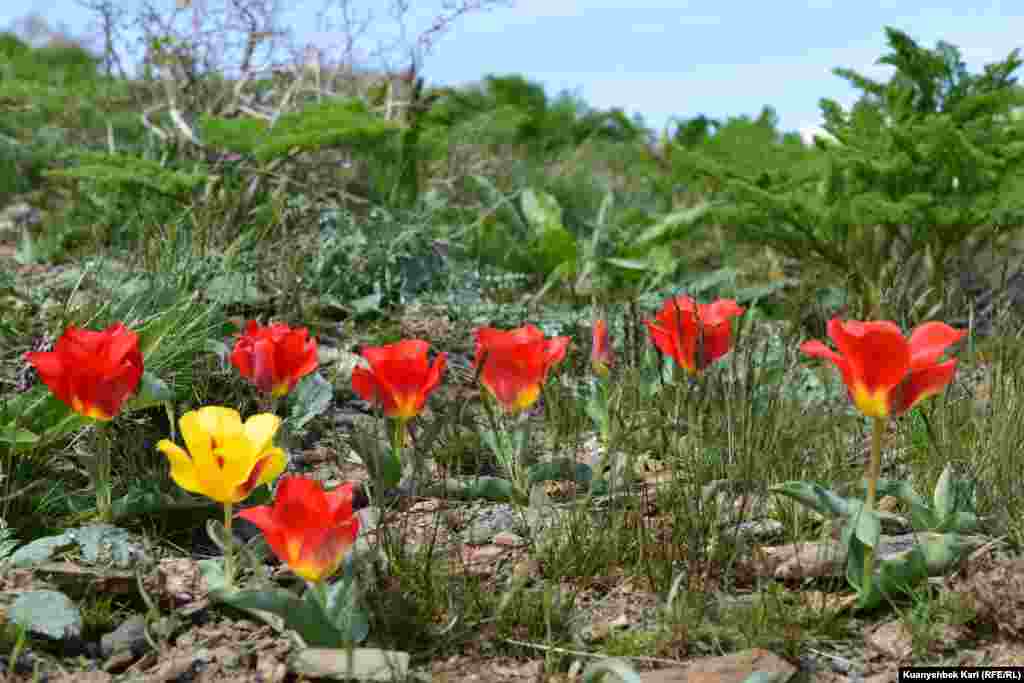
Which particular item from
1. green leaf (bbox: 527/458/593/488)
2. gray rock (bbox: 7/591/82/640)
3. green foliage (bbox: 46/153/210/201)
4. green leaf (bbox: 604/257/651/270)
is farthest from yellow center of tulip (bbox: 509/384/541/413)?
green leaf (bbox: 604/257/651/270)

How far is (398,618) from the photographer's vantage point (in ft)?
6.37

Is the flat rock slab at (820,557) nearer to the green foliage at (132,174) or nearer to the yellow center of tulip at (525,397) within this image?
the yellow center of tulip at (525,397)

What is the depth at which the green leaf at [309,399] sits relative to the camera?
2.71 m

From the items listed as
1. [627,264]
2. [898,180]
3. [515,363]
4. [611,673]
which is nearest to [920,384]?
[611,673]

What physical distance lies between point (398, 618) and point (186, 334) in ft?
4.28

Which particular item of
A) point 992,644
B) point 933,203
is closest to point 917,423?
point 992,644

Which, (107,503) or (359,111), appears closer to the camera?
(107,503)

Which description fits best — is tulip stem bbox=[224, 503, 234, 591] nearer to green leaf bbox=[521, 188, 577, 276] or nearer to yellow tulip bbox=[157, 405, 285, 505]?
yellow tulip bbox=[157, 405, 285, 505]

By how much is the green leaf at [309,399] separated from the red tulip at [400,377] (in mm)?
562

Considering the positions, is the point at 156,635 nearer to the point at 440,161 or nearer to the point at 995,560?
the point at 995,560

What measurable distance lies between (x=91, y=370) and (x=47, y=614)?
0.45 m

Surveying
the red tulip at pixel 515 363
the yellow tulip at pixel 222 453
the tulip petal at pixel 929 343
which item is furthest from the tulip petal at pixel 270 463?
the tulip petal at pixel 929 343

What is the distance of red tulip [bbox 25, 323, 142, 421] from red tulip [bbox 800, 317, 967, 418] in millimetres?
1276

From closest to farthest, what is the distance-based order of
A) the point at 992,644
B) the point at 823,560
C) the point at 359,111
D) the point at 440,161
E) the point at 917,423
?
the point at 992,644
the point at 823,560
the point at 917,423
the point at 359,111
the point at 440,161
